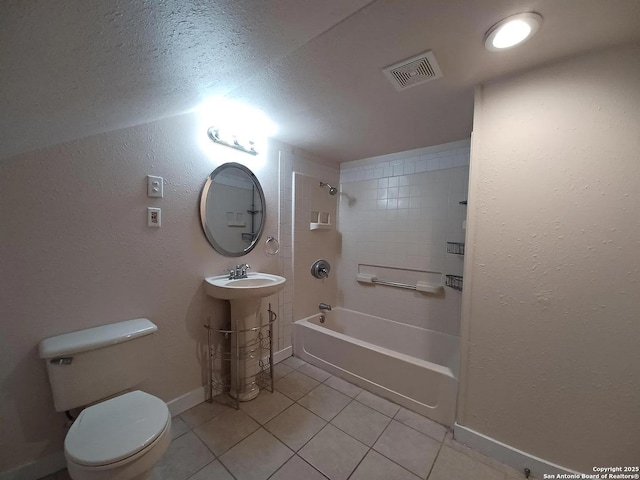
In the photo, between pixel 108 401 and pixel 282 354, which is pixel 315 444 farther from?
pixel 108 401

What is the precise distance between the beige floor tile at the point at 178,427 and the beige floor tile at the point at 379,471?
1.02m

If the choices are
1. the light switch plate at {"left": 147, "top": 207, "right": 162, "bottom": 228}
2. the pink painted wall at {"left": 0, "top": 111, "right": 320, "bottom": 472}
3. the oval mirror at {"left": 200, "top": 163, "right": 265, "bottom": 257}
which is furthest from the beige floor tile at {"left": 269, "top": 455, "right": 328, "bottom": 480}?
the light switch plate at {"left": 147, "top": 207, "right": 162, "bottom": 228}

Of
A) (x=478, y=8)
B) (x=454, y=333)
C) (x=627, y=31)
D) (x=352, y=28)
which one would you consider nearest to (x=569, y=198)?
(x=627, y=31)

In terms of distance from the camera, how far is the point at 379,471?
117cm

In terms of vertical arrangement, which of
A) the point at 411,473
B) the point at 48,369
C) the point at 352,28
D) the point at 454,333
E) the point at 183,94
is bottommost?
the point at 411,473

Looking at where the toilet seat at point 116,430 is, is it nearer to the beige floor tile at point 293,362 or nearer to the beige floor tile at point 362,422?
the beige floor tile at point 362,422

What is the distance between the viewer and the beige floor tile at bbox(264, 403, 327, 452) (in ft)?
4.40

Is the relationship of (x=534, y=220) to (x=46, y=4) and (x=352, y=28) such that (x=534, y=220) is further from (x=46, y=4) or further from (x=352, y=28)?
(x=46, y=4)

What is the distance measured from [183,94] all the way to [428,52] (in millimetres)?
1176

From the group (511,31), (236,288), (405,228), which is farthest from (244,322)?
(511,31)

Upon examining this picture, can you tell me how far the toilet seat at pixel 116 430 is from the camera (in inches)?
31.4

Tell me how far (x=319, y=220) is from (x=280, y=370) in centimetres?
149

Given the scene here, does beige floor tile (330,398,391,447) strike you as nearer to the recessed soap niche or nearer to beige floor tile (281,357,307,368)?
beige floor tile (281,357,307,368)

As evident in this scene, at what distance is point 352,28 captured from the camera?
909 millimetres
